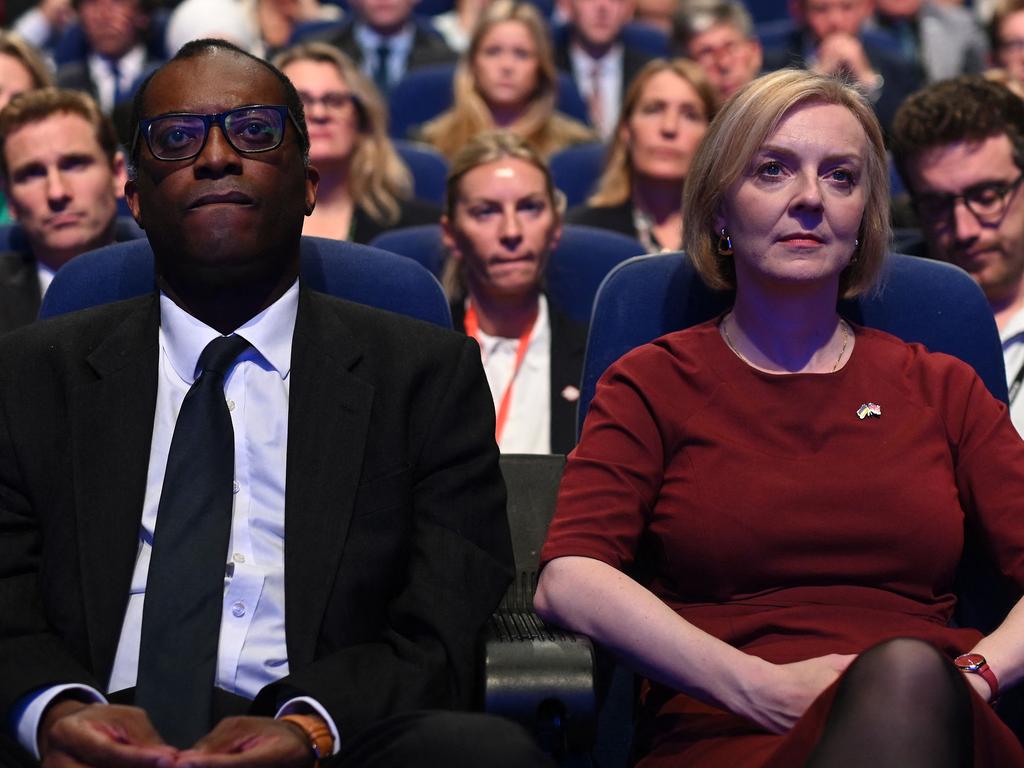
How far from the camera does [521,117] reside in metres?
4.96

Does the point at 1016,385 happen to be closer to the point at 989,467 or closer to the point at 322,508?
the point at 989,467

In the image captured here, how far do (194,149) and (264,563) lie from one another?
0.54 metres

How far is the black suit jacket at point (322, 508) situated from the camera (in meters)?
1.79

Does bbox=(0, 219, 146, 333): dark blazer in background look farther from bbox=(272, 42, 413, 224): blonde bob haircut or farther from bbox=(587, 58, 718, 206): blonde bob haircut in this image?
bbox=(587, 58, 718, 206): blonde bob haircut

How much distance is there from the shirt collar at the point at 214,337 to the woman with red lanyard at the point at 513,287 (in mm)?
1143

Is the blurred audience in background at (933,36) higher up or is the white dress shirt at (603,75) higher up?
the blurred audience in background at (933,36)

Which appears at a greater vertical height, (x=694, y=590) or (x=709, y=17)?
(x=709, y=17)

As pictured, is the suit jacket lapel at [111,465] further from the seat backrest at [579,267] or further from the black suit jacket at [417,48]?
the black suit jacket at [417,48]

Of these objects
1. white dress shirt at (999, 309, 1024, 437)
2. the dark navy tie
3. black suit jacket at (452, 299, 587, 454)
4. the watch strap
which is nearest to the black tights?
the watch strap

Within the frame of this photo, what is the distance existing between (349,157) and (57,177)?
1.11 m

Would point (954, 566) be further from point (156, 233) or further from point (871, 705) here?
point (156, 233)

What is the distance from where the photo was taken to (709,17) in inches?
212

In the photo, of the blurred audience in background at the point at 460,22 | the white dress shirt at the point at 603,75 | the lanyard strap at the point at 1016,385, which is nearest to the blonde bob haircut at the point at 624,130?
the lanyard strap at the point at 1016,385

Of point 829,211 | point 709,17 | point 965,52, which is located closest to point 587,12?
point 709,17
